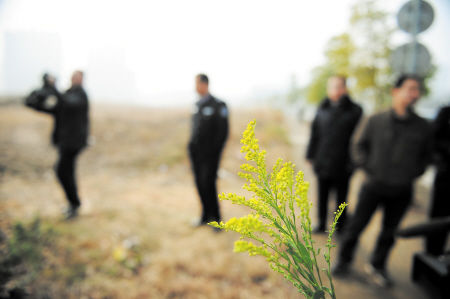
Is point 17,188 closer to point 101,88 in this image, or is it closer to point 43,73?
point 43,73

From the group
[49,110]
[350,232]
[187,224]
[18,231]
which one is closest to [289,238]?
[350,232]

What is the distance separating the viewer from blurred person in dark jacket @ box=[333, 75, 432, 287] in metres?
2.10

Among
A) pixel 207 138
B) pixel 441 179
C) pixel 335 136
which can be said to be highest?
pixel 335 136

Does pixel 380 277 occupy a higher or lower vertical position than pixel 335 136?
lower

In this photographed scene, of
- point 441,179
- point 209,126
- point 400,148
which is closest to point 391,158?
point 400,148

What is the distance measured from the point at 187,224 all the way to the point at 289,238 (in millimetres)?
3040

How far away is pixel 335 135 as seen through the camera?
278 centimetres

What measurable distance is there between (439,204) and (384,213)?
0.71m

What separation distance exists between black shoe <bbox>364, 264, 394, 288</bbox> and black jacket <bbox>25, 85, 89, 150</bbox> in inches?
161

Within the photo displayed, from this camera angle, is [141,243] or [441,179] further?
[141,243]

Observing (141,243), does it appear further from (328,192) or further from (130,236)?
(328,192)

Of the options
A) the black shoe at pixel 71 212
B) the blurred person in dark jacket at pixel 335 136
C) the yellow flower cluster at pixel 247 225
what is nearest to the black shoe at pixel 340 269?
the blurred person in dark jacket at pixel 335 136

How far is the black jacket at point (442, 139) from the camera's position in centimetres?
244

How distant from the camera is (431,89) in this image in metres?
13.2
